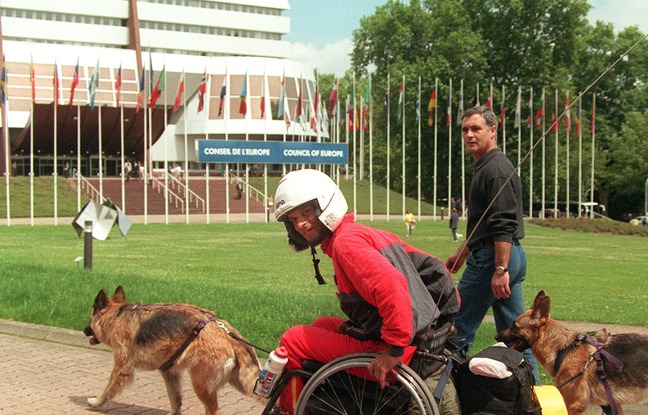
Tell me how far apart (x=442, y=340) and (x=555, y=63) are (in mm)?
68573

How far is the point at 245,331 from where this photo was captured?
9.12 m

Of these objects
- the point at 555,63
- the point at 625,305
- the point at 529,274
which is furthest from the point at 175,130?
the point at 625,305

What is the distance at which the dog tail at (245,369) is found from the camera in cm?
542

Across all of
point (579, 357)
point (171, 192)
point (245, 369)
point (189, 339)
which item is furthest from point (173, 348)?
point (171, 192)

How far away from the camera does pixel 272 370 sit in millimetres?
4555

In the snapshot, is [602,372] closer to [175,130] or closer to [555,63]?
[555,63]

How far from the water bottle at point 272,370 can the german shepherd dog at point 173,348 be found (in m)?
0.75

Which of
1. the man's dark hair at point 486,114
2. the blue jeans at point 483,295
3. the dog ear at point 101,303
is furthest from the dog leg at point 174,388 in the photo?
the man's dark hair at point 486,114

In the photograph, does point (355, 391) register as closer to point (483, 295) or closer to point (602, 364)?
point (602, 364)

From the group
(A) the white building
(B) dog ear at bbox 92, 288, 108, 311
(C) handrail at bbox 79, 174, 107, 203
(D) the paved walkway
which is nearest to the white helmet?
(B) dog ear at bbox 92, 288, 108, 311

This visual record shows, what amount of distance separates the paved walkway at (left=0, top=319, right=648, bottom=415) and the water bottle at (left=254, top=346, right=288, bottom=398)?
1.81 metres

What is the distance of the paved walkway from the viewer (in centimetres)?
646

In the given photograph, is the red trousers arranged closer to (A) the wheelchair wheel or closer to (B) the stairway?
(A) the wheelchair wheel

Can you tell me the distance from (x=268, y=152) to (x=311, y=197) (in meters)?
53.4
